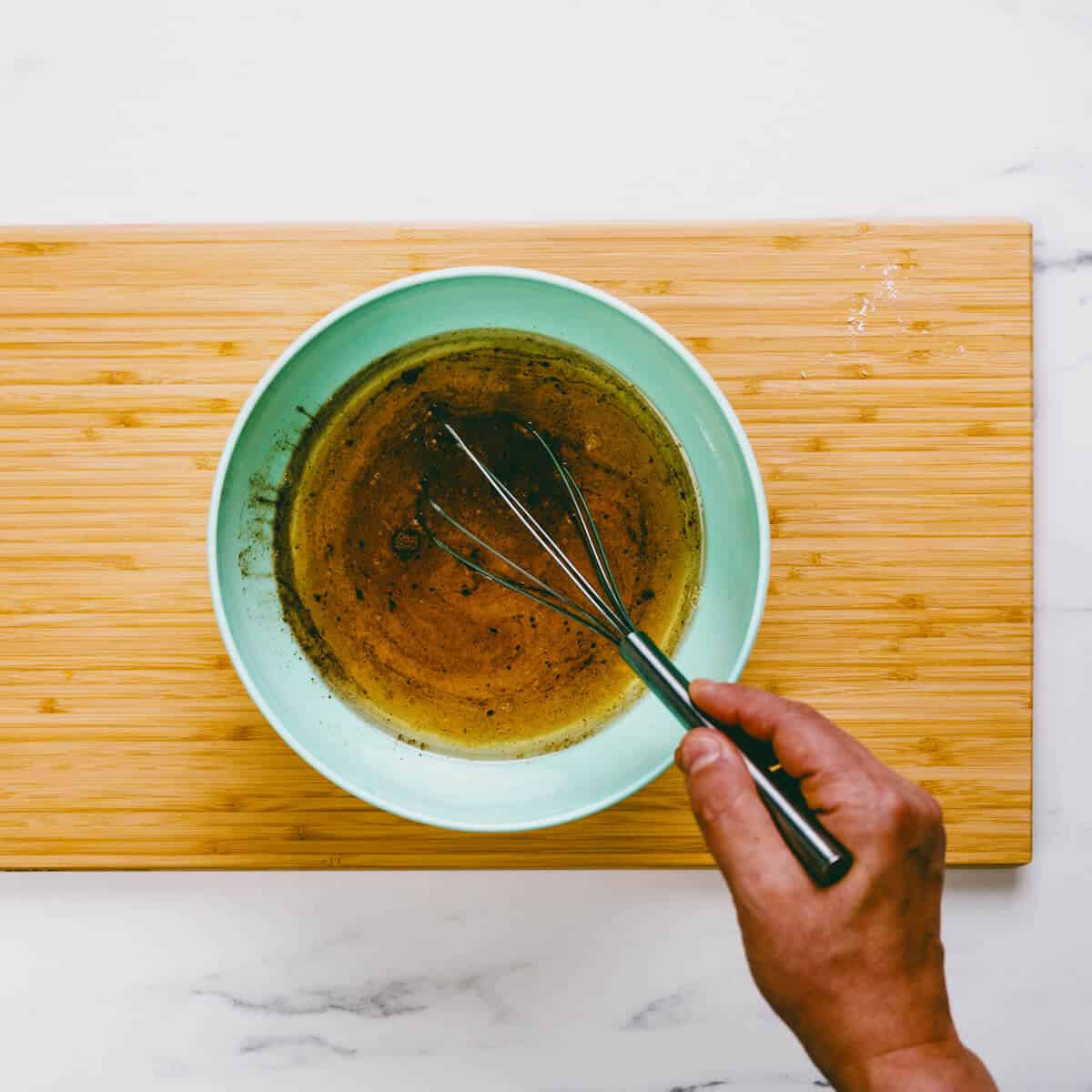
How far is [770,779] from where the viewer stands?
44 centimetres

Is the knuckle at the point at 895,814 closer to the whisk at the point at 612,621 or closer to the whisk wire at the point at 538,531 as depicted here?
the whisk at the point at 612,621

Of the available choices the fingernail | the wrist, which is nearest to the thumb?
the fingernail

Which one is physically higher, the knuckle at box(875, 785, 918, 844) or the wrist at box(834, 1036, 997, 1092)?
the knuckle at box(875, 785, 918, 844)

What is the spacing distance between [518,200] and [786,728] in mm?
369

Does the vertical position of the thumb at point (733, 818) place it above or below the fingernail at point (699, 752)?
below

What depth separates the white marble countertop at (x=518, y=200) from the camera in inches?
24.8

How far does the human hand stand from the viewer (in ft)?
1.40

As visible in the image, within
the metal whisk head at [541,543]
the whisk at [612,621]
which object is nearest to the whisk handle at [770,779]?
the whisk at [612,621]

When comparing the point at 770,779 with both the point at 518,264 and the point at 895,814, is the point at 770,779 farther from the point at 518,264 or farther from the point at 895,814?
the point at 518,264

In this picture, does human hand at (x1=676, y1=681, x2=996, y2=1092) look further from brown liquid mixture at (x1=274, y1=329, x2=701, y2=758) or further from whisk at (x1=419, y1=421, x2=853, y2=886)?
brown liquid mixture at (x1=274, y1=329, x2=701, y2=758)

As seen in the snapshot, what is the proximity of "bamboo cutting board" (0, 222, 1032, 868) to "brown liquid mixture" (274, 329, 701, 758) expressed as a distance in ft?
0.19

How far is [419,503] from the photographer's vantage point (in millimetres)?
607

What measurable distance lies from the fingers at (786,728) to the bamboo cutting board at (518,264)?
0.13 metres

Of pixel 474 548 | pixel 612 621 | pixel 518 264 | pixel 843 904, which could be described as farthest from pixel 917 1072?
pixel 518 264
